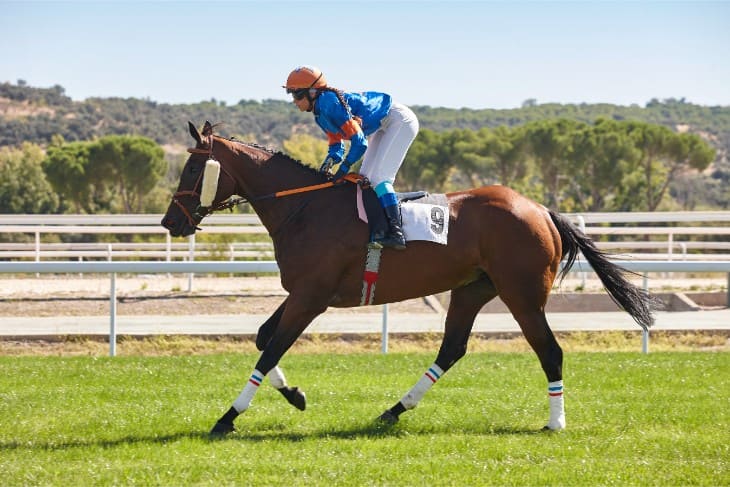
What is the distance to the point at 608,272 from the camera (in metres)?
7.21

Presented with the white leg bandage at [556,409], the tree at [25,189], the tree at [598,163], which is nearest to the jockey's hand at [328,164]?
the white leg bandage at [556,409]

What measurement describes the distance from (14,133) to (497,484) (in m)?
63.1

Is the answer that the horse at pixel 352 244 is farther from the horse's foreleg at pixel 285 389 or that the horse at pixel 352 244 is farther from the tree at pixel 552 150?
the tree at pixel 552 150

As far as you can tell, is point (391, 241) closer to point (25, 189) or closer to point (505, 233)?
point (505, 233)

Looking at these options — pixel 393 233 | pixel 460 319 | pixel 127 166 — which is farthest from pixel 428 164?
pixel 393 233

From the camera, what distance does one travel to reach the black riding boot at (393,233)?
651 centimetres

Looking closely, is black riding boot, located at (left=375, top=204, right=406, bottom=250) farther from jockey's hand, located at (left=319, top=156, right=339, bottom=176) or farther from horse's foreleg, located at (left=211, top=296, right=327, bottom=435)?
horse's foreleg, located at (left=211, top=296, right=327, bottom=435)

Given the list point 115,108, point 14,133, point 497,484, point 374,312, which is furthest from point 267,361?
point 115,108

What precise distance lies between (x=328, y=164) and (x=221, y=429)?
78.5 inches

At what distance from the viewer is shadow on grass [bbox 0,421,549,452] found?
233 inches

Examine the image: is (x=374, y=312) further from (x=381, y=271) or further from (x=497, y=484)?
(x=497, y=484)

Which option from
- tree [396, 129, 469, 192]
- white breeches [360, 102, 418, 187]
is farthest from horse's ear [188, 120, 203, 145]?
tree [396, 129, 469, 192]

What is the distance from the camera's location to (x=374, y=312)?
42.0 ft

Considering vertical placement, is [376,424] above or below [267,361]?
below
